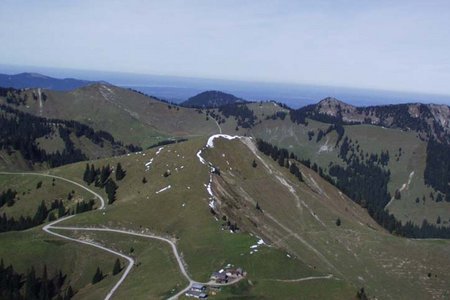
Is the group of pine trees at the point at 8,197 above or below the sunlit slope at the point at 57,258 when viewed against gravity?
below

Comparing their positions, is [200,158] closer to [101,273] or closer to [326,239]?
[326,239]

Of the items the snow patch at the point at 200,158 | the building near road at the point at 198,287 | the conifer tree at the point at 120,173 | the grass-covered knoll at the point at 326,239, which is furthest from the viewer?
the conifer tree at the point at 120,173

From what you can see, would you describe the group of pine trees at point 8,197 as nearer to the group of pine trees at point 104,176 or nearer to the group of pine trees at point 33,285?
the group of pine trees at point 104,176

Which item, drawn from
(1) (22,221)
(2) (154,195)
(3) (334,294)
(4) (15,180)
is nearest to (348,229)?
(2) (154,195)

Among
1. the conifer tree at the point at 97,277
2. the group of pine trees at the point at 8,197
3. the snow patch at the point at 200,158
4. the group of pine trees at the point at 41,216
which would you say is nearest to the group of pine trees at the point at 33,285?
the conifer tree at the point at 97,277

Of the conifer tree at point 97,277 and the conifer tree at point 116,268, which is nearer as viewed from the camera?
the conifer tree at point 97,277

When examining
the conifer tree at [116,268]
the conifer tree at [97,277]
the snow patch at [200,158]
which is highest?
the snow patch at [200,158]
